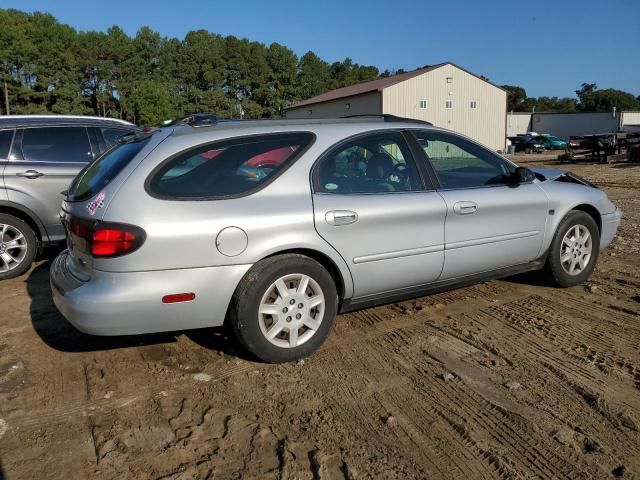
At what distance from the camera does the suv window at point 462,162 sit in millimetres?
4298

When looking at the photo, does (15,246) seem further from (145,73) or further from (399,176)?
(145,73)

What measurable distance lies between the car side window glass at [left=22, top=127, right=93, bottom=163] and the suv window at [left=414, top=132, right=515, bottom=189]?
4.13 metres

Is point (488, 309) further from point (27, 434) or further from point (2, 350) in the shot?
point (2, 350)

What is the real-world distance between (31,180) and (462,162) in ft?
14.9

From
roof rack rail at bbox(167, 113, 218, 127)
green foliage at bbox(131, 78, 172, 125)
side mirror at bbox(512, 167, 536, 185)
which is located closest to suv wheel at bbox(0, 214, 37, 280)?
roof rack rail at bbox(167, 113, 218, 127)

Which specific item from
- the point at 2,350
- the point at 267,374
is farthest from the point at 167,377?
the point at 2,350

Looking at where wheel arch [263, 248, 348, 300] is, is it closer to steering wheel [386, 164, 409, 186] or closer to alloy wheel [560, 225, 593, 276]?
→ steering wheel [386, 164, 409, 186]

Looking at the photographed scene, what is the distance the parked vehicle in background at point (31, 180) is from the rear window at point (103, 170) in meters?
1.82

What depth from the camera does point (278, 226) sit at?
11.2ft

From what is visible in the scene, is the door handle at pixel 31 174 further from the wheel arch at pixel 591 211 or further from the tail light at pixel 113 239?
the wheel arch at pixel 591 211

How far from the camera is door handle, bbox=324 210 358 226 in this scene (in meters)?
3.59

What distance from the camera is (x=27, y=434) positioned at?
2.85 meters

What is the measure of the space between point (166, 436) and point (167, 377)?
0.71 meters

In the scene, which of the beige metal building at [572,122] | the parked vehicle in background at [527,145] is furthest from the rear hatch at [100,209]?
the beige metal building at [572,122]
